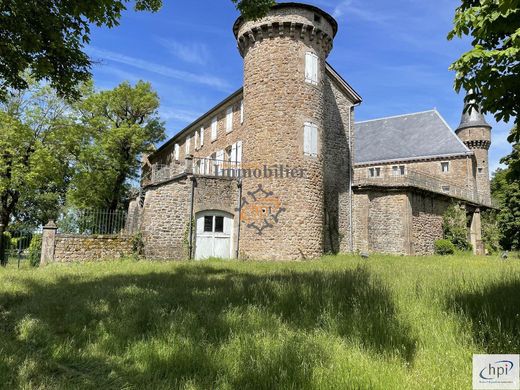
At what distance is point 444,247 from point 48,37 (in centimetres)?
2389

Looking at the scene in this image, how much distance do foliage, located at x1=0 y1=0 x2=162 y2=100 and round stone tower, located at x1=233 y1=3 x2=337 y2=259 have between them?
10551 millimetres

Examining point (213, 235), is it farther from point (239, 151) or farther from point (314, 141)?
point (314, 141)

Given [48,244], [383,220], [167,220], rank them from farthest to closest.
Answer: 1. [383,220]
2. [167,220]
3. [48,244]

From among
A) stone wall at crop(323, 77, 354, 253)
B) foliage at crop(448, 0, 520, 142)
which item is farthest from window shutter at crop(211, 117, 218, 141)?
foliage at crop(448, 0, 520, 142)

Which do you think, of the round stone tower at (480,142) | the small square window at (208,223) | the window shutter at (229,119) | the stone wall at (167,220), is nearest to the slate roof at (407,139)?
the round stone tower at (480,142)

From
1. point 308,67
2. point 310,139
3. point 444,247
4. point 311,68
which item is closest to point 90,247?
point 310,139

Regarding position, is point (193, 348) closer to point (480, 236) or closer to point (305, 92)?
point (305, 92)

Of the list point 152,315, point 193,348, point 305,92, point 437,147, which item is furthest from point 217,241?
point 437,147

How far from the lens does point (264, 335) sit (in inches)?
190

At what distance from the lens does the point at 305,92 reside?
1773 centimetres

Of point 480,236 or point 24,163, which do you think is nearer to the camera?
point 24,163

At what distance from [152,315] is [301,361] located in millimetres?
2795

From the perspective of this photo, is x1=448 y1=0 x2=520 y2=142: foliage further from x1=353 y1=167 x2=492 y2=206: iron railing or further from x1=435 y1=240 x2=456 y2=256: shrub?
x1=435 y1=240 x2=456 y2=256: shrub

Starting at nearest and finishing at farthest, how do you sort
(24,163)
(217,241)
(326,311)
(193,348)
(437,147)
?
(193,348) → (326,311) → (217,241) → (24,163) → (437,147)
